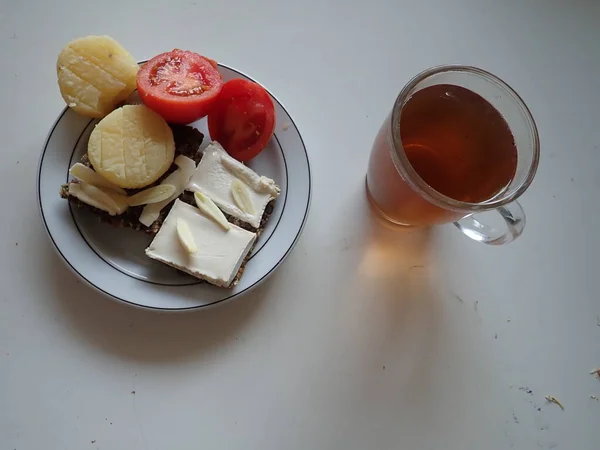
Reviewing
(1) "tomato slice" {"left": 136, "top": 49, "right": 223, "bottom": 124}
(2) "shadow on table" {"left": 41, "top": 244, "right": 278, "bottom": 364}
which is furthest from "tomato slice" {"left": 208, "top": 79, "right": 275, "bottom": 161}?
(2) "shadow on table" {"left": 41, "top": 244, "right": 278, "bottom": 364}

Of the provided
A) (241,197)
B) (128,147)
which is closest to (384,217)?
(241,197)

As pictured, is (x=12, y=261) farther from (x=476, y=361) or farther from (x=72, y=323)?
(x=476, y=361)

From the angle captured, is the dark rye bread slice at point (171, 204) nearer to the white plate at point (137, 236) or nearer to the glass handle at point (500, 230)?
the white plate at point (137, 236)

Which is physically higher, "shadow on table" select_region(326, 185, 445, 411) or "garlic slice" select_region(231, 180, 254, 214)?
"garlic slice" select_region(231, 180, 254, 214)

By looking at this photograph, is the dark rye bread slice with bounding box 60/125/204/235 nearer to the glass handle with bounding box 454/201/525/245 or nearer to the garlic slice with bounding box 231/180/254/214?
the garlic slice with bounding box 231/180/254/214

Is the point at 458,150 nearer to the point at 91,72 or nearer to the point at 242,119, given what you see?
the point at 242,119

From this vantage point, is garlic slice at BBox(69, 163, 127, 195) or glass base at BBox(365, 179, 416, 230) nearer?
garlic slice at BBox(69, 163, 127, 195)
